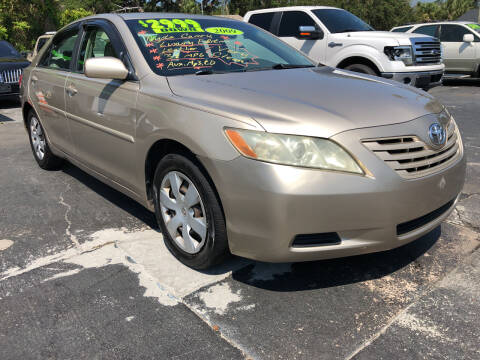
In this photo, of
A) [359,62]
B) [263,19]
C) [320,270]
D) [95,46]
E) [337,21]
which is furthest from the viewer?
[263,19]

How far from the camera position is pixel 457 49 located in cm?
1245

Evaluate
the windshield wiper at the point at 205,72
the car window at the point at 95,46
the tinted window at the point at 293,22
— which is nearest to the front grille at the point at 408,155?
the windshield wiper at the point at 205,72

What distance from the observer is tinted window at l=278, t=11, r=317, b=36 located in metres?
8.91

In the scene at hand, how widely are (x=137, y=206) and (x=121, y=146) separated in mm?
925

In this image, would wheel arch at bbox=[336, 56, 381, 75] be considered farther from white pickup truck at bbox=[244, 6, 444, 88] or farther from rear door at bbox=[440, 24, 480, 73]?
rear door at bbox=[440, 24, 480, 73]

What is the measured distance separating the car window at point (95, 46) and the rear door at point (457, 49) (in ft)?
37.5

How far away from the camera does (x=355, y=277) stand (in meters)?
2.77

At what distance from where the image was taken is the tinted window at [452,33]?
40.9ft

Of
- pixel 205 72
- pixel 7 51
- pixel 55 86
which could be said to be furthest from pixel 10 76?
pixel 205 72

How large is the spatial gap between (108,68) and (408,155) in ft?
6.58

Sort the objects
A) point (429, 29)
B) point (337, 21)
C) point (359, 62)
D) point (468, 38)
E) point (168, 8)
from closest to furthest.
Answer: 1. point (359, 62)
2. point (337, 21)
3. point (468, 38)
4. point (429, 29)
5. point (168, 8)

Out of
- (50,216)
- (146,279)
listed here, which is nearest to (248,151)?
(146,279)

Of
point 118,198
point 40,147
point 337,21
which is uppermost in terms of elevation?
point 337,21

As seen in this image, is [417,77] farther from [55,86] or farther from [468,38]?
[55,86]
